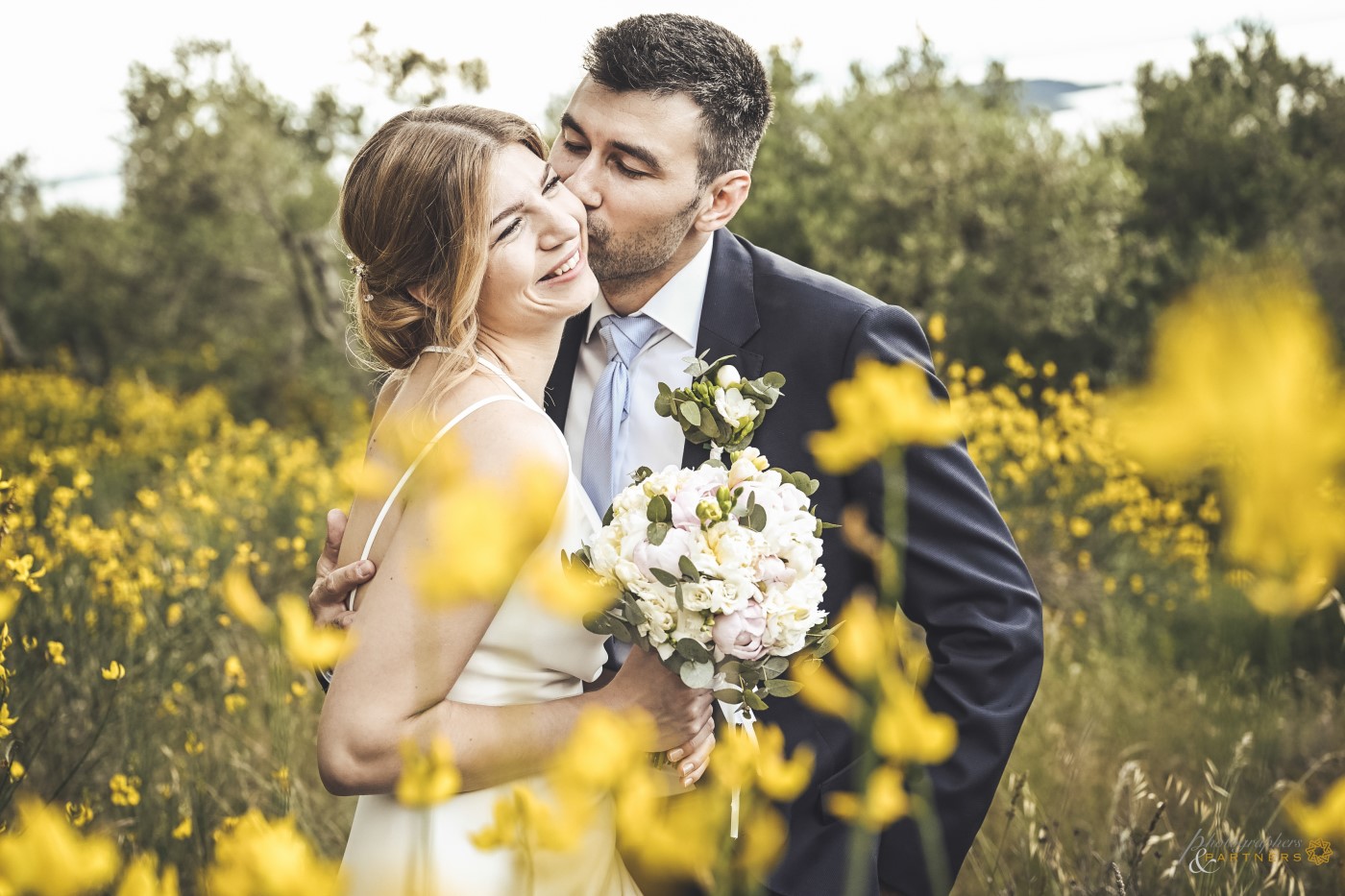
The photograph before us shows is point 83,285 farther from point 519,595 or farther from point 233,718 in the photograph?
point 519,595

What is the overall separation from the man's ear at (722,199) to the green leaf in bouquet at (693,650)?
50.9 inches

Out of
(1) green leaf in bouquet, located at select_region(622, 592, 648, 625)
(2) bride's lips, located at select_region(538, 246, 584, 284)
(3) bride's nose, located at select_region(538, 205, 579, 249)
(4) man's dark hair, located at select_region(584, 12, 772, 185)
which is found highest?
(4) man's dark hair, located at select_region(584, 12, 772, 185)

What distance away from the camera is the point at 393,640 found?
1.70m

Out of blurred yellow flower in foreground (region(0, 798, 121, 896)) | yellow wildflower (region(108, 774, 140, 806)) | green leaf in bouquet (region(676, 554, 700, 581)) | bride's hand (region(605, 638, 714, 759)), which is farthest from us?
yellow wildflower (region(108, 774, 140, 806))

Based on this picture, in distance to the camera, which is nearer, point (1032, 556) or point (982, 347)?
point (1032, 556)

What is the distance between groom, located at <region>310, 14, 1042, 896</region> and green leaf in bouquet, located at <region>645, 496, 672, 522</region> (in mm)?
597

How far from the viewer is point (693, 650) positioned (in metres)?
1.68

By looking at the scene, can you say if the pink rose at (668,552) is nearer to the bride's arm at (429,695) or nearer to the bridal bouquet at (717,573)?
the bridal bouquet at (717,573)

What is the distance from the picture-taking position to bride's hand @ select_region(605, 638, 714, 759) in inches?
71.6

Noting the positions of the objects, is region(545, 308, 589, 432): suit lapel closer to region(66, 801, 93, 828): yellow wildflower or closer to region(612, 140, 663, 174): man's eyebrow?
region(612, 140, 663, 174): man's eyebrow

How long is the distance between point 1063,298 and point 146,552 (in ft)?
29.4

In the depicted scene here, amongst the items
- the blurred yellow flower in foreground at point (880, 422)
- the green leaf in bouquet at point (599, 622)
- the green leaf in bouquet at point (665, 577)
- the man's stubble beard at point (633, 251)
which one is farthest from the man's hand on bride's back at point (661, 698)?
the man's stubble beard at point (633, 251)

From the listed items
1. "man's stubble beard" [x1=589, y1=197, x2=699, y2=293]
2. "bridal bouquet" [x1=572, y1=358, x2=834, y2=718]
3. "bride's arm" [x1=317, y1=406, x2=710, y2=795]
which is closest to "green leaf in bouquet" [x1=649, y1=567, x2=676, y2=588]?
"bridal bouquet" [x1=572, y1=358, x2=834, y2=718]

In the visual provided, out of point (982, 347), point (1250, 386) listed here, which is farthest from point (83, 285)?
point (1250, 386)
